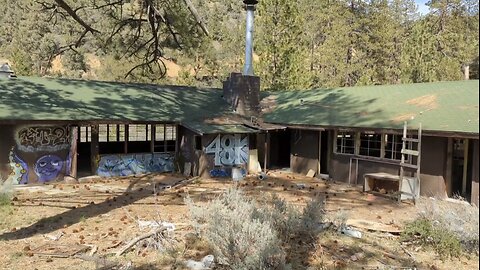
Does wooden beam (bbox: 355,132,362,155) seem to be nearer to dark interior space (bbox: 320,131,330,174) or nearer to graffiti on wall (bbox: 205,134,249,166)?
dark interior space (bbox: 320,131,330,174)

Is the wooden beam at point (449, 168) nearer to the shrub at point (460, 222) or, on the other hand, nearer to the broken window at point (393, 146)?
the broken window at point (393, 146)

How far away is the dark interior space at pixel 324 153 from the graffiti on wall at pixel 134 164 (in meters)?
6.73

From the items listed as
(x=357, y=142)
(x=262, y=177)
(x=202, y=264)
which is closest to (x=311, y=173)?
(x=262, y=177)

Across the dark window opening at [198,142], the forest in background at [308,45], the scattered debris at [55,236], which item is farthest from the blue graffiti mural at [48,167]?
the scattered debris at [55,236]

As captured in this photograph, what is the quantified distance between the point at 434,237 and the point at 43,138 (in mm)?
13189

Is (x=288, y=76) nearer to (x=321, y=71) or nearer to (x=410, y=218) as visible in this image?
(x=321, y=71)

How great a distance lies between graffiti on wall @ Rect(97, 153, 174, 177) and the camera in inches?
680

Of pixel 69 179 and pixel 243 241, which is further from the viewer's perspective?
pixel 69 179

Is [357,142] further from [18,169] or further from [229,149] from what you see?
[18,169]

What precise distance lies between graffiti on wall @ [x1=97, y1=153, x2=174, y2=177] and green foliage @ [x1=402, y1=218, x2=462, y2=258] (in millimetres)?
11723

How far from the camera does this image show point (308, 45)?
139 feet

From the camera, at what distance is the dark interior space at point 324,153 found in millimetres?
18766

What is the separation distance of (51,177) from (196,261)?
1033 cm

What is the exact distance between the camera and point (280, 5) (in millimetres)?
30672
